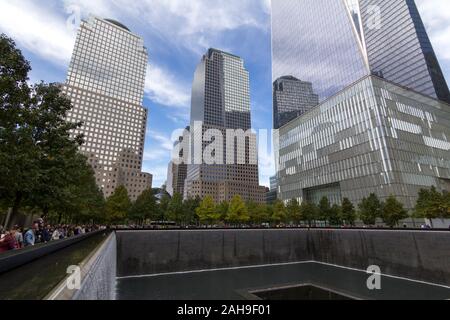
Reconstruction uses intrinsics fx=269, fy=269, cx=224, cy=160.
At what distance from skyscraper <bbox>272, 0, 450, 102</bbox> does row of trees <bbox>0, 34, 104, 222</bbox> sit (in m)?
90.8

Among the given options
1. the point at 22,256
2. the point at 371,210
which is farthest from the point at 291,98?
the point at 22,256

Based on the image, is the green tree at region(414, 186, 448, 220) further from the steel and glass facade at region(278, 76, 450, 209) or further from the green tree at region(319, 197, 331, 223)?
the green tree at region(319, 197, 331, 223)

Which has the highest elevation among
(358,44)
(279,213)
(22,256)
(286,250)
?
(358,44)

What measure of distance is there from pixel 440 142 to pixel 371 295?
281ft

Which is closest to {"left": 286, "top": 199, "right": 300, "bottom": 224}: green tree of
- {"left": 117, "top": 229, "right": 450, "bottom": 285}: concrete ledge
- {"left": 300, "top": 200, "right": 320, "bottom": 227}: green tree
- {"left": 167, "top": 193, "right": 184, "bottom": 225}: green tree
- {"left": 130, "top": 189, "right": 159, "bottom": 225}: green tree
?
{"left": 300, "top": 200, "right": 320, "bottom": 227}: green tree

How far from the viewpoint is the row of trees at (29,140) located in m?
15.8

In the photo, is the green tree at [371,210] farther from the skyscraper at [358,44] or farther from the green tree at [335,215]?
the skyscraper at [358,44]

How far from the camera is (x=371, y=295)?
24.2 m

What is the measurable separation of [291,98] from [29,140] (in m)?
128

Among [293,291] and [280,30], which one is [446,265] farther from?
[280,30]

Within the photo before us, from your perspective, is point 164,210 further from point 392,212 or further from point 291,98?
point 291,98

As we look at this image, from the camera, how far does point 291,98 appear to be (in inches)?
5261

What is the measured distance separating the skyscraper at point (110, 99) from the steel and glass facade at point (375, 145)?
9908cm

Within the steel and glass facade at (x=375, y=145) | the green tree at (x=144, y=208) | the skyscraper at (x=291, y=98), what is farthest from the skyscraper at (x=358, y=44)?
the green tree at (x=144, y=208)
